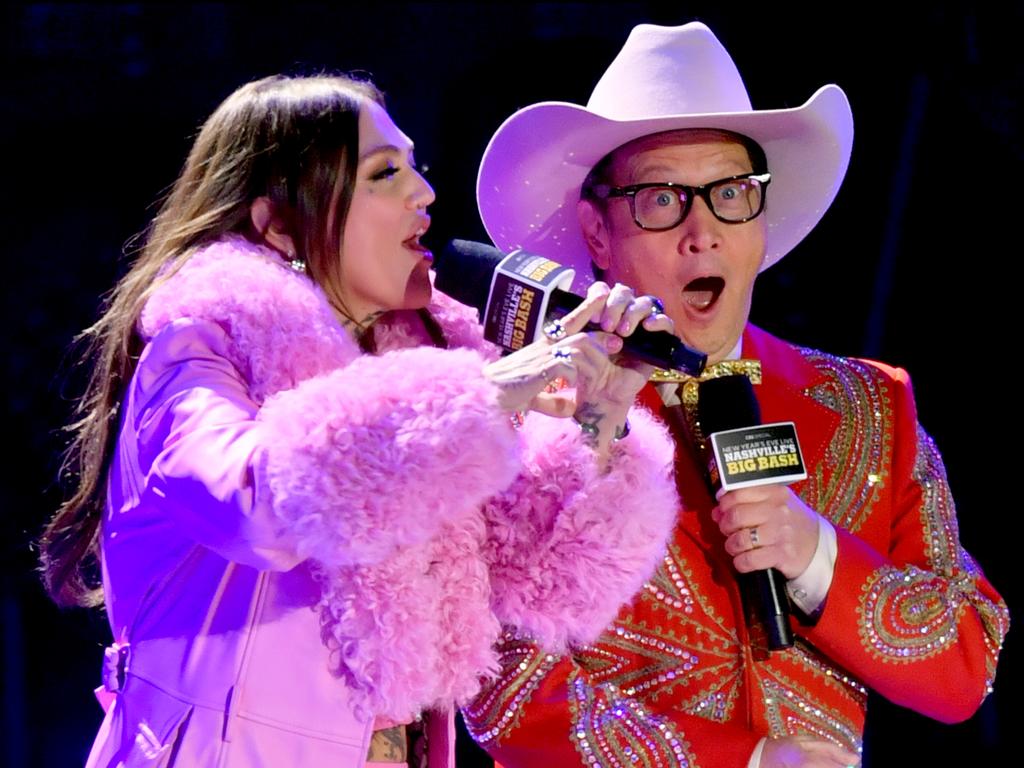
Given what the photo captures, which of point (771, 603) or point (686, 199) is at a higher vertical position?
point (686, 199)

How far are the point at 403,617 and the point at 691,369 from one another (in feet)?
1.66

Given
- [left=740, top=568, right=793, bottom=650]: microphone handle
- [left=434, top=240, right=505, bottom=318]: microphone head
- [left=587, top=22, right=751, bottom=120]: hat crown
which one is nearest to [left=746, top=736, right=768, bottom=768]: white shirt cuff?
[left=740, top=568, right=793, bottom=650]: microphone handle

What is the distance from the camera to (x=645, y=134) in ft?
7.26

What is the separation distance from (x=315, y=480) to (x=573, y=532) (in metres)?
0.46

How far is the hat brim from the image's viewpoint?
7.19 feet

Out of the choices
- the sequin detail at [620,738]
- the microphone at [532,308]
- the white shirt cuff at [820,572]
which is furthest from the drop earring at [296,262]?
the white shirt cuff at [820,572]

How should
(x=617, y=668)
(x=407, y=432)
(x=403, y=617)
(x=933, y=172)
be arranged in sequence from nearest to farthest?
(x=407, y=432)
(x=403, y=617)
(x=617, y=668)
(x=933, y=172)

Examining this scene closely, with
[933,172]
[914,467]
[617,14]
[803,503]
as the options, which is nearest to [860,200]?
[933,172]

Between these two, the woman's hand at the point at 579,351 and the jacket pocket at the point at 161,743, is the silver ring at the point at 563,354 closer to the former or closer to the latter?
the woman's hand at the point at 579,351

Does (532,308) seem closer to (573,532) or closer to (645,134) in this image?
(573,532)

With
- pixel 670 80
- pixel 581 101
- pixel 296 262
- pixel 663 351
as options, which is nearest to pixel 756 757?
pixel 663 351

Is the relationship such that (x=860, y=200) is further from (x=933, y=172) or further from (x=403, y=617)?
(x=403, y=617)

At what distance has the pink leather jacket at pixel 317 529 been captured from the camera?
5.05ft

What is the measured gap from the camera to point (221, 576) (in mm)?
1743
